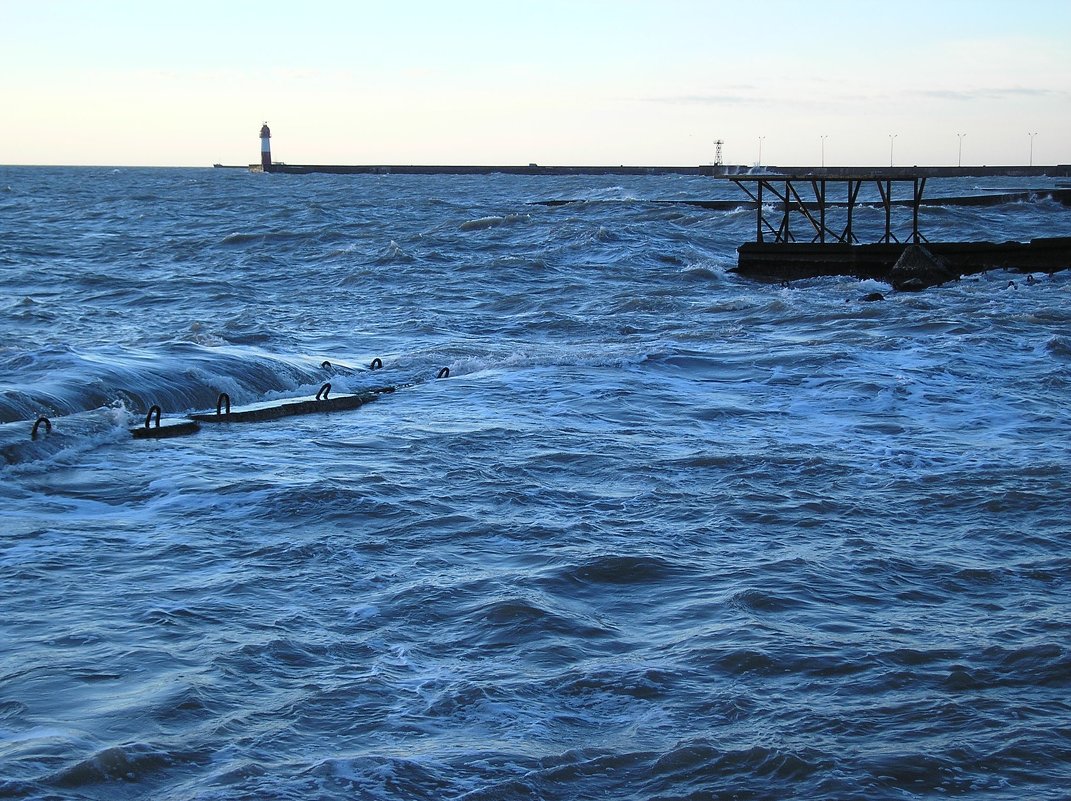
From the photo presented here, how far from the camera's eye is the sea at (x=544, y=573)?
4449mm

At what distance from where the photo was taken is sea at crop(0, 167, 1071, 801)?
445 centimetres

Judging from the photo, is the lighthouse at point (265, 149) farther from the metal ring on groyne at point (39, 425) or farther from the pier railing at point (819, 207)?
the metal ring on groyne at point (39, 425)

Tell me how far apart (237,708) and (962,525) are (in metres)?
4.74

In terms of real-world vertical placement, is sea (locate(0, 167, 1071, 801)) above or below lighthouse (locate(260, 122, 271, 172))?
below

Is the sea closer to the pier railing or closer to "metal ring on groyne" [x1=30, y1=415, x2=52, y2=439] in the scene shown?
"metal ring on groyne" [x1=30, y1=415, x2=52, y2=439]

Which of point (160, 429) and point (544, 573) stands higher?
point (160, 429)

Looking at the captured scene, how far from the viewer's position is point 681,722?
4742mm

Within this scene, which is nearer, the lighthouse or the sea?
the sea

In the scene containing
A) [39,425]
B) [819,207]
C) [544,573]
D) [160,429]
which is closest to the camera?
[544,573]

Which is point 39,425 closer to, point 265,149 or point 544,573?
point 544,573

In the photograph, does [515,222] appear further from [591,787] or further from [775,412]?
[591,787]

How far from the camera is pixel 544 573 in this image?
258 inches

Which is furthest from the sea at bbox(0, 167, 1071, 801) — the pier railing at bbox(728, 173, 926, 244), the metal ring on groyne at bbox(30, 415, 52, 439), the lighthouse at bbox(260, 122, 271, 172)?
the lighthouse at bbox(260, 122, 271, 172)

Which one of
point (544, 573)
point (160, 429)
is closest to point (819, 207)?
point (160, 429)
